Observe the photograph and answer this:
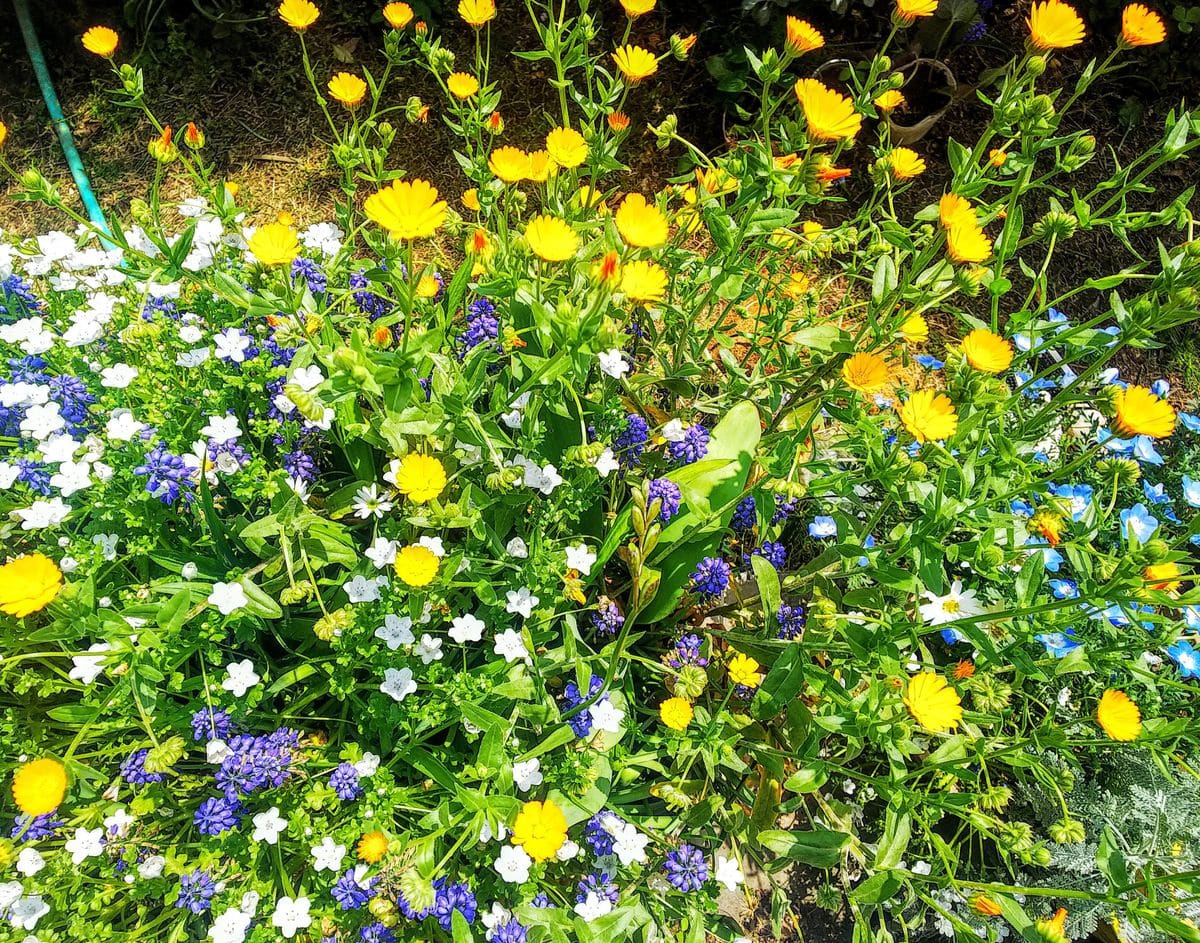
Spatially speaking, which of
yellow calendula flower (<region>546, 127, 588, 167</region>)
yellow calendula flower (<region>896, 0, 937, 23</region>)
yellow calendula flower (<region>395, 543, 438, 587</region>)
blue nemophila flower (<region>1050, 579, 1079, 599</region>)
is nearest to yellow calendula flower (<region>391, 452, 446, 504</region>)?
yellow calendula flower (<region>395, 543, 438, 587</region>)

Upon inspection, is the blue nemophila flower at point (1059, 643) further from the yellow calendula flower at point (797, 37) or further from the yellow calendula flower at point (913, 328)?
the yellow calendula flower at point (797, 37)

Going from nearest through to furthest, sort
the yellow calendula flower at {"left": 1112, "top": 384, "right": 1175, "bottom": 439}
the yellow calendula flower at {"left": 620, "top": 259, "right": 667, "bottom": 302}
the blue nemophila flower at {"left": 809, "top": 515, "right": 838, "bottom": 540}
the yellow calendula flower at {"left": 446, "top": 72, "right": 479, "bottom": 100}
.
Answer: the yellow calendula flower at {"left": 1112, "top": 384, "right": 1175, "bottom": 439}, the yellow calendula flower at {"left": 620, "top": 259, "right": 667, "bottom": 302}, the yellow calendula flower at {"left": 446, "top": 72, "right": 479, "bottom": 100}, the blue nemophila flower at {"left": 809, "top": 515, "right": 838, "bottom": 540}

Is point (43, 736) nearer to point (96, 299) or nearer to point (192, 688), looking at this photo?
point (192, 688)

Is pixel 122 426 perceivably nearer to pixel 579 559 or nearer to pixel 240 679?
pixel 240 679

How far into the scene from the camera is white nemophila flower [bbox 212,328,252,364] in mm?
1749

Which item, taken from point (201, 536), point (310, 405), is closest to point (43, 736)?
point (201, 536)

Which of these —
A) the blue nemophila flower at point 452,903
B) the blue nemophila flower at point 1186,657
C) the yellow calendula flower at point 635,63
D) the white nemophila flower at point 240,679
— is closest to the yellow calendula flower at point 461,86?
the yellow calendula flower at point 635,63

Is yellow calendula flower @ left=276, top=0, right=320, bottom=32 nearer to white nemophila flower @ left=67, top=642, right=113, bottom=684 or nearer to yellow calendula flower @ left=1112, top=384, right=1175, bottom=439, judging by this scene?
white nemophila flower @ left=67, top=642, right=113, bottom=684

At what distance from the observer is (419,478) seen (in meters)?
1.41

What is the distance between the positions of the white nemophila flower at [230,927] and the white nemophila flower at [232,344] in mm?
1093

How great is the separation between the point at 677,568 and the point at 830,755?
0.63 m

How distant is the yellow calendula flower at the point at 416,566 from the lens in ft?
4.49

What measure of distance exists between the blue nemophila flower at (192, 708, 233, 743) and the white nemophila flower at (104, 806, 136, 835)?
178 mm

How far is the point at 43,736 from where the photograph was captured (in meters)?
1.63
